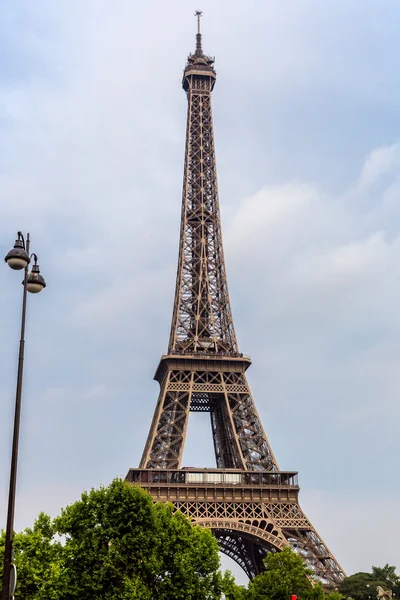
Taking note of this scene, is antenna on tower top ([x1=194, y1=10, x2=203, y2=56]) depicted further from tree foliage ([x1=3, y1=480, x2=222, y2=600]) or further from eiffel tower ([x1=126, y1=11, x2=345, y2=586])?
tree foliage ([x1=3, y1=480, x2=222, y2=600])

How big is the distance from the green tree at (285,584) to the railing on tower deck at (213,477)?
11.9m

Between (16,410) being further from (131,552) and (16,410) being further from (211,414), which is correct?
(211,414)

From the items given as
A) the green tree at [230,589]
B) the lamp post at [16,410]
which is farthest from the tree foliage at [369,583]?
the lamp post at [16,410]

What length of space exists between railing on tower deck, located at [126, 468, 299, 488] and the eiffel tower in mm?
89

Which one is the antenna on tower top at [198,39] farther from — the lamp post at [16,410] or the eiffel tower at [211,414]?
the lamp post at [16,410]

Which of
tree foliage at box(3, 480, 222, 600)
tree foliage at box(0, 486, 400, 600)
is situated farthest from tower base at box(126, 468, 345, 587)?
tree foliage at box(3, 480, 222, 600)

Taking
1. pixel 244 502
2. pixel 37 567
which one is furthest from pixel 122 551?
pixel 244 502

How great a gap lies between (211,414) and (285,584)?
28.9 meters

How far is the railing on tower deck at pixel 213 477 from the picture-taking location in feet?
206

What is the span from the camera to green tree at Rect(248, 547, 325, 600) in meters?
50.3

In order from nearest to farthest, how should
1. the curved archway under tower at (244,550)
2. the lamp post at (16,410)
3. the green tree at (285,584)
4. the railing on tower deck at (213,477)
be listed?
the lamp post at (16,410), the green tree at (285,584), the railing on tower deck at (213,477), the curved archway under tower at (244,550)

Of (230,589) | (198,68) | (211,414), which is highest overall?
(198,68)

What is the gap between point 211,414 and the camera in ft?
255

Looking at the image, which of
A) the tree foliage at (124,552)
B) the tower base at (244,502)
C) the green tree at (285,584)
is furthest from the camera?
the tower base at (244,502)
